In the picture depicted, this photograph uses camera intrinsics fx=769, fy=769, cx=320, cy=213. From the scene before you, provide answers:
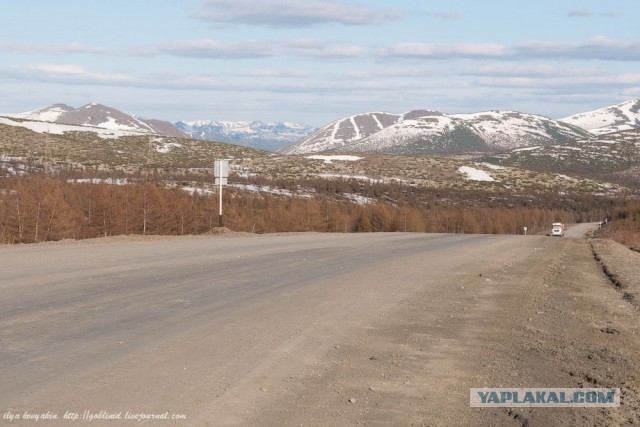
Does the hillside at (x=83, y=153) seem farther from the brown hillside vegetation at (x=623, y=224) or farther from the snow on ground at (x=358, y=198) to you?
the brown hillside vegetation at (x=623, y=224)

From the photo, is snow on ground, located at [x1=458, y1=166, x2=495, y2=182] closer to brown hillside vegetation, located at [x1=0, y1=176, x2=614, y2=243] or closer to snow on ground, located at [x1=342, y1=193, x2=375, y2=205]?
brown hillside vegetation, located at [x1=0, y1=176, x2=614, y2=243]

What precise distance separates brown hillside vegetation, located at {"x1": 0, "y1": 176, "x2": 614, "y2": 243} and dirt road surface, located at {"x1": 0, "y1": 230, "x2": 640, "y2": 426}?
32187 millimetres

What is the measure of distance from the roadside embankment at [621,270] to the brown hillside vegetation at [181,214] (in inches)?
1344

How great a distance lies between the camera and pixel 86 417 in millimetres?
6879

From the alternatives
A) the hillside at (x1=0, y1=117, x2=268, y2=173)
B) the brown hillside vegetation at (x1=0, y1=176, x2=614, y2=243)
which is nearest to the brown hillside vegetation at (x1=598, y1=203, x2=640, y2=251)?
the brown hillside vegetation at (x1=0, y1=176, x2=614, y2=243)

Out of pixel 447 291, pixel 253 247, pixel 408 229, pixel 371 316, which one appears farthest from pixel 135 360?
pixel 408 229

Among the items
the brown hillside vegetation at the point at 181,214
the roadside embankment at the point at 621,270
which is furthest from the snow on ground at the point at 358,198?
the roadside embankment at the point at 621,270

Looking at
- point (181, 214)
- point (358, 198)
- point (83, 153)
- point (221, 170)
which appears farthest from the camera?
point (83, 153)

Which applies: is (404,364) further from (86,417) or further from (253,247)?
(253,247)

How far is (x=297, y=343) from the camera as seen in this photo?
10.5m

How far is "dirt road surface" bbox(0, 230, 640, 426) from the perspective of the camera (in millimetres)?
7383

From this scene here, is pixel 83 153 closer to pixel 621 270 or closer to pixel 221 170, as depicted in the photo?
pixel 221 170

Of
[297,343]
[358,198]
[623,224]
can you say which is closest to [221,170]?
[297,343]

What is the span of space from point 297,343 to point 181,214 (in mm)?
55285
